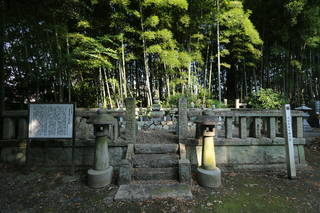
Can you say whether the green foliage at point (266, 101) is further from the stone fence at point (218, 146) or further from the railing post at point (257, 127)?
the railing post at point (257, 127)

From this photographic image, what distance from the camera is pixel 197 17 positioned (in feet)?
21.7

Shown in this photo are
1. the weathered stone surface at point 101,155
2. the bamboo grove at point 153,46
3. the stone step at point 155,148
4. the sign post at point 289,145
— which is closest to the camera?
the weathered stone surface at point 101,155

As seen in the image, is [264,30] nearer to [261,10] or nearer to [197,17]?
Result: [261,10]

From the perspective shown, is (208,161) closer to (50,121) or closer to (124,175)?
(124,175)

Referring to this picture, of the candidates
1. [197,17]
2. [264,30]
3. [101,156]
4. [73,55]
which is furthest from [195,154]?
[264,30]

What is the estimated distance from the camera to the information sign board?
2.72m

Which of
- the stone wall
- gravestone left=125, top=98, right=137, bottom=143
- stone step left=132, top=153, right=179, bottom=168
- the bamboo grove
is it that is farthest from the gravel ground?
the bamboo grove

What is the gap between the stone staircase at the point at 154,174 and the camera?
2.15 m

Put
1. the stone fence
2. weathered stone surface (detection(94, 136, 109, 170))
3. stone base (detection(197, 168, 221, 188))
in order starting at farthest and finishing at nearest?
the stone fence → weathered stone surface (detection(94, 136, 109, 170)) → stone base (detection(197, 168, 221, 188))

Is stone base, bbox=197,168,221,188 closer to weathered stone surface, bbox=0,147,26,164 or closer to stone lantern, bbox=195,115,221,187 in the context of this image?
stone lantern, bbox=195,115,221,187

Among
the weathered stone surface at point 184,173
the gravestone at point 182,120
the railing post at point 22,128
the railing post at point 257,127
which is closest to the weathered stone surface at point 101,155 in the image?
the weathered stone surface at point 184,173

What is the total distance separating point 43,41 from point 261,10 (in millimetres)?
9151

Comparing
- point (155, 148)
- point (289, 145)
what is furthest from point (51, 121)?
point (289, 145)

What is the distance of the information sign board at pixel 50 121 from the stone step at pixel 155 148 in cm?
122
